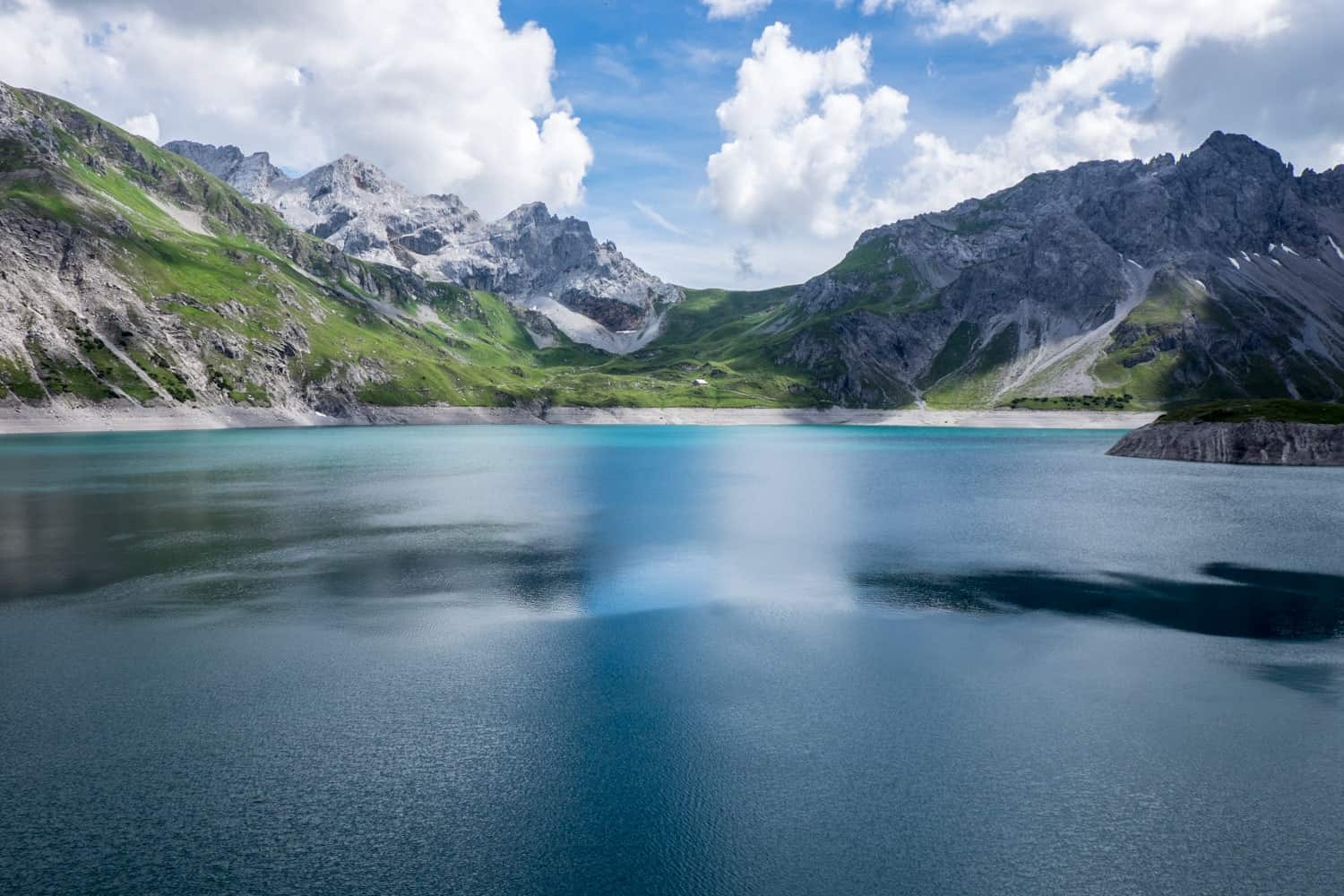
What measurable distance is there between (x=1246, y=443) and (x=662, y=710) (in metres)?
132

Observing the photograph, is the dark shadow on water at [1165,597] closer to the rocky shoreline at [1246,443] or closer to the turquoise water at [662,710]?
the turquoise water at [662,710]

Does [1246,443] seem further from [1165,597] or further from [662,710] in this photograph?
[662,710]

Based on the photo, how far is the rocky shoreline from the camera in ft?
378

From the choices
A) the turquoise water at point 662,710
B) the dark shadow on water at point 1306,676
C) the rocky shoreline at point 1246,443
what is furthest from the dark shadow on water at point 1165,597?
the rocky shoreline at point 1246,443

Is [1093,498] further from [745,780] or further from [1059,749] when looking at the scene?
[745,780]

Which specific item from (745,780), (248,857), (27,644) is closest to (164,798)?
(248,857)

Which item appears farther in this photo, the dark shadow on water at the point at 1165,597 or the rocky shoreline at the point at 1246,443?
the rocky shoreline at the point at 1246,443

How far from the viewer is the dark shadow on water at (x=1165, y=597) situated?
117 ft

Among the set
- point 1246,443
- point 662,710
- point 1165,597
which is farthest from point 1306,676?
point 1246,443

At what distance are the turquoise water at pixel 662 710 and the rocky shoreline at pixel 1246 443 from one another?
74459 millimetres

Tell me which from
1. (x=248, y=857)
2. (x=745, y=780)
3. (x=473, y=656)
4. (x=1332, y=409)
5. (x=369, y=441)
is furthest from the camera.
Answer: (x=369, y=441)

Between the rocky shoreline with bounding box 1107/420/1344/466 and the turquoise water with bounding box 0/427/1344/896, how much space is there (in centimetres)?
7446

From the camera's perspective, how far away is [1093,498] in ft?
264

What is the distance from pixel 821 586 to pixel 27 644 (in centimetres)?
3534
